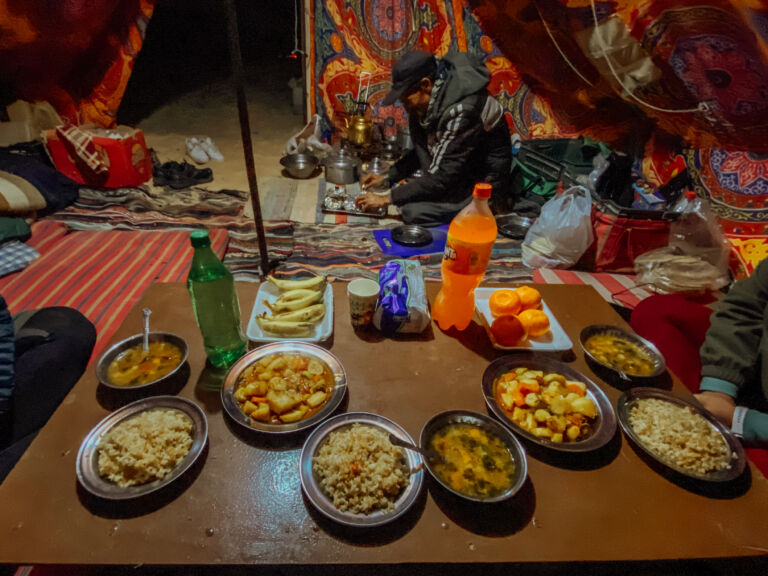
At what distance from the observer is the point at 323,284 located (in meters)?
1.74

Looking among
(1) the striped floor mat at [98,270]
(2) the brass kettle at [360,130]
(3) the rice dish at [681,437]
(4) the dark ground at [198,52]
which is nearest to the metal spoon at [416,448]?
(3) the rice dish at [681,437]

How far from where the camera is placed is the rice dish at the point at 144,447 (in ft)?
3.43

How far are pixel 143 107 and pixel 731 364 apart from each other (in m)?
9.22

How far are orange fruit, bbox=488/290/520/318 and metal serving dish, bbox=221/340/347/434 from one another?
653mm

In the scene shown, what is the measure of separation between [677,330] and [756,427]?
0.62 metres

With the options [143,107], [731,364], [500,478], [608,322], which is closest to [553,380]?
[500,478]

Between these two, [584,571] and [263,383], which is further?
[584,571]

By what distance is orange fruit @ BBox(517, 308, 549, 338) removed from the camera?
153cm

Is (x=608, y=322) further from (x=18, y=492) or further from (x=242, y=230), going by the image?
(x=242, y=230)

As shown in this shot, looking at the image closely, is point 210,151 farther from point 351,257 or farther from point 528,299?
point 528,299

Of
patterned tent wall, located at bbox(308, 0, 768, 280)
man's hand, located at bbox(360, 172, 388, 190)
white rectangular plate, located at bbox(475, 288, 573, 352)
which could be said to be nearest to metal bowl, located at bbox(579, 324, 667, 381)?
white rectangular plate, located at bbox(475, 288, 573, 352)

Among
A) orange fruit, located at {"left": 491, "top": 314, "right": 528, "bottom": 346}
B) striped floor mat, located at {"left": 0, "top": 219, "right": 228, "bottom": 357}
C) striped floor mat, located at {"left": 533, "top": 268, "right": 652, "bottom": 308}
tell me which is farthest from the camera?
striped floor mat, located at {"left": 533, "top": 268, "right": 652, "bottom": 308}

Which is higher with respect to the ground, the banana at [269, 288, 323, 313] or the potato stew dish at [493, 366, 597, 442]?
the banana at [269, 288, 323, 313]

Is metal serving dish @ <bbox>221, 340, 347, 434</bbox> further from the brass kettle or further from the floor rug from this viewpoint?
the brass kettle
